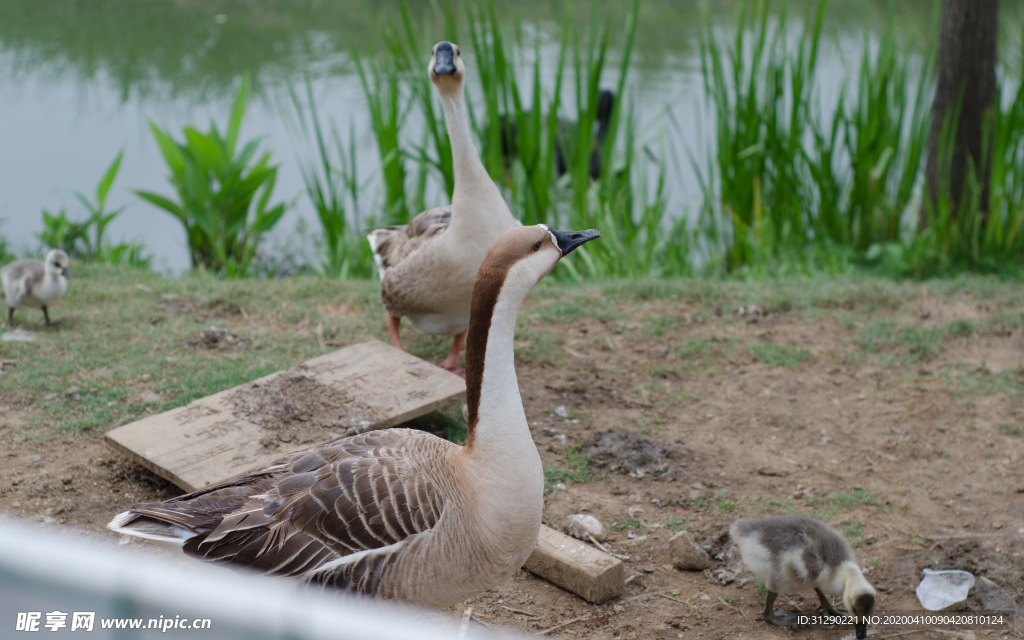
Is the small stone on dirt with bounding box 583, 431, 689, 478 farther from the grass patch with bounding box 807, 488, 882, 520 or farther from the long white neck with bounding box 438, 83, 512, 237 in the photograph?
the long white neck with bounding box 438, 83, 512, 237

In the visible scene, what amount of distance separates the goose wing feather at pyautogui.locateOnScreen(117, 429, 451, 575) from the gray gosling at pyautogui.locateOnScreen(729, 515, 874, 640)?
125 cm

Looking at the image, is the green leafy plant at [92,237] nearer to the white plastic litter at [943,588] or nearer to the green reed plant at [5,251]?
the green reed plant at [5,251]

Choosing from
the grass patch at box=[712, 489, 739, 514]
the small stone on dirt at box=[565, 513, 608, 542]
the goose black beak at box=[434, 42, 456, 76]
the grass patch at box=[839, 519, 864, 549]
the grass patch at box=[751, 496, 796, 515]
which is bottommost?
the grass patch at box=[839, 519, 864, 549]

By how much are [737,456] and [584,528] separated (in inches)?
41.8

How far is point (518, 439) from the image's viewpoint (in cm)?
248

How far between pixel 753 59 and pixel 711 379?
353 centimetres

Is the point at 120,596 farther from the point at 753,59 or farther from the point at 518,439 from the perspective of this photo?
the point at 753,59

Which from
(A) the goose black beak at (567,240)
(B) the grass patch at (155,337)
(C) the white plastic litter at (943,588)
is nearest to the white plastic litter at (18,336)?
(B) the grass patch at (155,337)

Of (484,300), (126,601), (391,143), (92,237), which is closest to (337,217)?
(391,143)

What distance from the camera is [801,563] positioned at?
286cm

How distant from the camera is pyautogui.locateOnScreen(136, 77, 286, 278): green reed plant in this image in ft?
22.8

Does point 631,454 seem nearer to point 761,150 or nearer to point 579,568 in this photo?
point 579,568

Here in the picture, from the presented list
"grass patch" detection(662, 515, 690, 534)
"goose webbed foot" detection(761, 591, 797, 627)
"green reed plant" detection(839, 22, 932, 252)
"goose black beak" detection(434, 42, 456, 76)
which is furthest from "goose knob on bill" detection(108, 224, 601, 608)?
"green reed plant" detection(839, 22, 932, 252)

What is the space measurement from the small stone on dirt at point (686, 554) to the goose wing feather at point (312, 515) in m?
1.25
